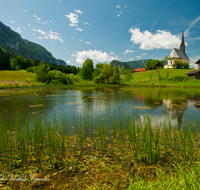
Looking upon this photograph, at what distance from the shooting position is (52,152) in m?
4.34

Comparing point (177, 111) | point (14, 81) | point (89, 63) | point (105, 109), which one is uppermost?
point (89, 63)

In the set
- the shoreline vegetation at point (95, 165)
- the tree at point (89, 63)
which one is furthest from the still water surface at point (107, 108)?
the tree at point (89, 63)

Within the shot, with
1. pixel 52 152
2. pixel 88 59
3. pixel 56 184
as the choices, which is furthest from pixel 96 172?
pixel 88 59

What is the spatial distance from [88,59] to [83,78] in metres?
24.2

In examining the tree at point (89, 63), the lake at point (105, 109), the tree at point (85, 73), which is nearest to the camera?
the lake at point (105, 109)

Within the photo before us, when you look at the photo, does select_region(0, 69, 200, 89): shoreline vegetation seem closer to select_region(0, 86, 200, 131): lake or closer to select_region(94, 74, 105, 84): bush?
select_region(94, 74, 105, 84): bush

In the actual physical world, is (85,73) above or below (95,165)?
above

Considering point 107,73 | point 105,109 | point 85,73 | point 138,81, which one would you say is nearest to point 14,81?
point 85,73

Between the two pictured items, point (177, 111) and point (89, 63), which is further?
point (89, 63)

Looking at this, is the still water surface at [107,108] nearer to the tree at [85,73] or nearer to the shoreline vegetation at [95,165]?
the shoreline vegetation at [95,165]

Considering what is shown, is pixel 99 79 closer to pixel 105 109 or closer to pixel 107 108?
pixel 107 108

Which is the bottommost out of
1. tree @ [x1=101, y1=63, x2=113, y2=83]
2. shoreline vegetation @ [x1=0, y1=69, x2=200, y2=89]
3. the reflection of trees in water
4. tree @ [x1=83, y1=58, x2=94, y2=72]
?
the reflection of trees in water

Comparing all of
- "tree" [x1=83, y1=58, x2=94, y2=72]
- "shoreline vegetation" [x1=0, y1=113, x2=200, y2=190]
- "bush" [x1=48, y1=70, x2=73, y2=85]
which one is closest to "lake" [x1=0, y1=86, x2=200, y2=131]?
"shoreline vegetation" [x1=0, y1=113, x2=200, y2=190]

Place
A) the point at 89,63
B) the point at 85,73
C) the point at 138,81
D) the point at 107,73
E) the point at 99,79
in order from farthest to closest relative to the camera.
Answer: the point at 89,63 < the point at 85,73 < the point at 99,79 < the point at 107,73 < the point at 138,81
